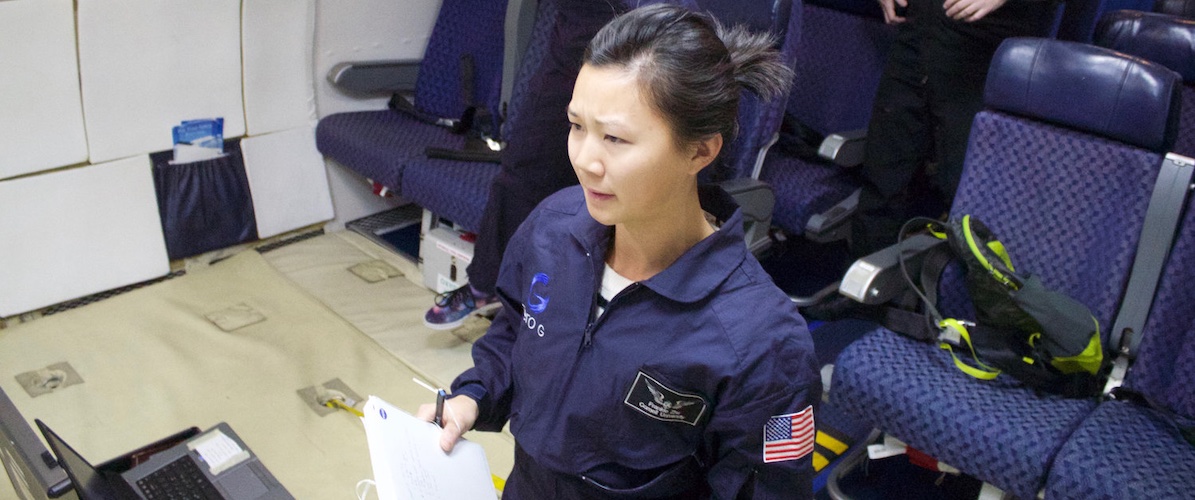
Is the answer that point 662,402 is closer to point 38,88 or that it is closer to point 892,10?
point 892,10

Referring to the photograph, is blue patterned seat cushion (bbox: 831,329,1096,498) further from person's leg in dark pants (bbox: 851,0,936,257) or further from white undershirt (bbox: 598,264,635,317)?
white undershirt (bbox: 598,264,635,317)

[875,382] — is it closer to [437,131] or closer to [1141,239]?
[1141,239]

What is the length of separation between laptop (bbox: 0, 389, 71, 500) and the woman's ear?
1.11 metres

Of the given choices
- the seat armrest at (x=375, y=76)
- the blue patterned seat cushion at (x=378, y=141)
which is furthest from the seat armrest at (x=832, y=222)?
the seat armrest at (x=375, y=76)

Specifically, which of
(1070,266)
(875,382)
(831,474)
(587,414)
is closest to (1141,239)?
(1070,266)

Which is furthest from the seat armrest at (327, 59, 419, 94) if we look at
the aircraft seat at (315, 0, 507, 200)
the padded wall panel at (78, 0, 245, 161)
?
the padded wall panel at (78, 0, 245, 161)

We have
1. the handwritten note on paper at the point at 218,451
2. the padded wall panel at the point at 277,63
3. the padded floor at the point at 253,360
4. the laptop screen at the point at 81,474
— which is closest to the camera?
the laptop screen at the point at 81,474

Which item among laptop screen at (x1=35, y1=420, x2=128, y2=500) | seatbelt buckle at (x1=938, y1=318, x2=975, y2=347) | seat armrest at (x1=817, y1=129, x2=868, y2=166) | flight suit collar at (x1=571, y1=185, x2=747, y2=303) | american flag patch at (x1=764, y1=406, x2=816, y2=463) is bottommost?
laptop screen at (x1=35, y1=420, x2=128, y2=500)

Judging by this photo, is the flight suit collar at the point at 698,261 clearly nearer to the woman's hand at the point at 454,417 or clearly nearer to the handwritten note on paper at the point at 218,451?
the woman's hand at the point at 454,417

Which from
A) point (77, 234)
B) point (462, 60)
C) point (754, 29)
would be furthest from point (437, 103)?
point (754, 29)

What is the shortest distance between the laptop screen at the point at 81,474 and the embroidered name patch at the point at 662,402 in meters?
0.96

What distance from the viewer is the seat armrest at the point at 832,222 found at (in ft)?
10.6

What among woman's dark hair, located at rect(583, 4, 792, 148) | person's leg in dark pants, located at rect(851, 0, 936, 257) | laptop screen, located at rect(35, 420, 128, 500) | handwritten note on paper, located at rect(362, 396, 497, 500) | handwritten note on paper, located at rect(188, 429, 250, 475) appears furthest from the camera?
person's leg in dark pants, located at rect(851, 0, 936, 257)

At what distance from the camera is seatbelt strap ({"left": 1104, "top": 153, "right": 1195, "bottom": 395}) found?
229 centimetres
